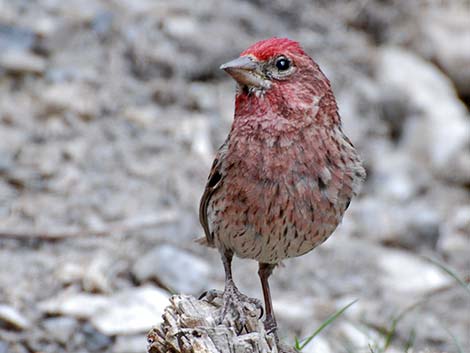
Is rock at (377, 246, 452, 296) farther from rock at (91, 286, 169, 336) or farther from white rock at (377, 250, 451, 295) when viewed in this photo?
rock at (91, 286, 169, 336)

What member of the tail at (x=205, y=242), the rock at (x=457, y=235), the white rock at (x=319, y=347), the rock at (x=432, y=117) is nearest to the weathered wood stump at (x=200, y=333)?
the tail at (x=205, y=242)

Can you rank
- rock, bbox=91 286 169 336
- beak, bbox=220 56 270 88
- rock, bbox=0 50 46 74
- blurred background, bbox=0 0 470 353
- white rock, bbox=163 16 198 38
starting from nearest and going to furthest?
beak, bbox=220 56 270 88 < rock, bbox=91 286 169 336 < blurred background, bbox=0 0 470 353 < rock, bbox=0 50 46 74 < white rock, bbox=163 16 198 38

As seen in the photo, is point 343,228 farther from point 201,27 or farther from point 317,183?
point 317,183

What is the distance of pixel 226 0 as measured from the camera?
8.83 meters

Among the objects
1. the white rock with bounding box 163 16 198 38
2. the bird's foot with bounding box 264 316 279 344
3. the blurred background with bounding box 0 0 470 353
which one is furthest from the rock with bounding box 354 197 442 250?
the bird's foot with bounding box 264 316 279 344

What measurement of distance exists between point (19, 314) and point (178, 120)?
2507mm

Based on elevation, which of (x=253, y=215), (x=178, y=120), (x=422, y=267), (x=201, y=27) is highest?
(x=201, y=27)

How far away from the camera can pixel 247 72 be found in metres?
4.62

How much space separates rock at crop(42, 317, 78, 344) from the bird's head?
206 cm

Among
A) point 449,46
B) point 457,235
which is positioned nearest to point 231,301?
point 457,235

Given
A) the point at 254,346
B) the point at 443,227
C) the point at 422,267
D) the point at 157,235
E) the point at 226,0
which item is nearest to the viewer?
the point at 254,346

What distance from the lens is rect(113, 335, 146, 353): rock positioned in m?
5.83

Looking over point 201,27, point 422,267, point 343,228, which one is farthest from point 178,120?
point 422,267

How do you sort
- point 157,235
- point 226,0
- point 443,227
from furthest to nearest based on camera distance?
point 226,0
point 443,227
point 157,235
